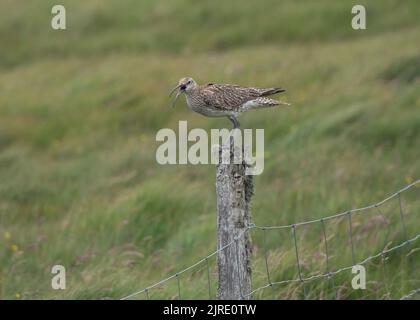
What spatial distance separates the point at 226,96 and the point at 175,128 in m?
6.68

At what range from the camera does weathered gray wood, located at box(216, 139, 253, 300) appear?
525 cm

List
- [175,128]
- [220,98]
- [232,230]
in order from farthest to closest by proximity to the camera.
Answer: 1. [175,128]
2. [220,98]
3. [232,230]

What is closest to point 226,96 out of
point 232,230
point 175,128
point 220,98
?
point 220,98

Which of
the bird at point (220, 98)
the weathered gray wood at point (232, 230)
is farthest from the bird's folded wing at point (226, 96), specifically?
the weathered gray wood at point (232, 230)

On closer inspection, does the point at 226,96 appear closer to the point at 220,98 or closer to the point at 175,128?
the point at 220,98

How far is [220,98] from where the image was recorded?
669 centimetres

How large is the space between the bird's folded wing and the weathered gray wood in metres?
1.42

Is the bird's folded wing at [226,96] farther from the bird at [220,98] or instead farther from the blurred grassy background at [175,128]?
the blurred grassy background at [175,128]

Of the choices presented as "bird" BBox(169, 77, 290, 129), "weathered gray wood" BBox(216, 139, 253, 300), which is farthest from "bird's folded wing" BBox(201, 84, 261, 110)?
"weathered gray wood" BBox(216, 139, 253, 300)

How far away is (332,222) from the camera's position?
8078 millimetres

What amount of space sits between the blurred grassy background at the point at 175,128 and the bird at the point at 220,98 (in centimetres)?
138
